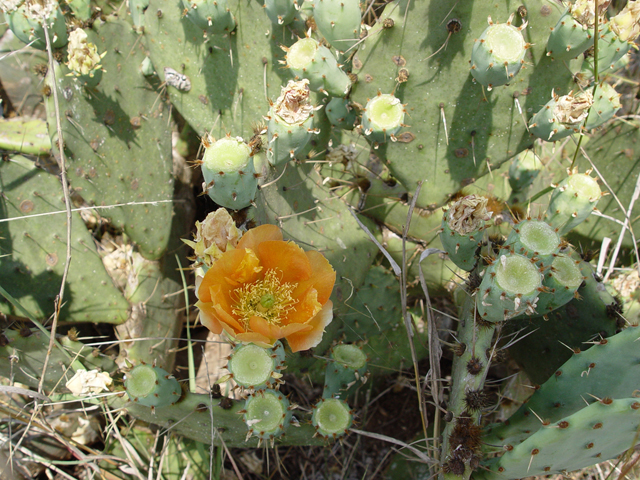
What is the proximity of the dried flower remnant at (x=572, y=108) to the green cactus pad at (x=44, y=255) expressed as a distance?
1761 mm

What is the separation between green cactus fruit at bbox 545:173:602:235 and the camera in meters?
1.39

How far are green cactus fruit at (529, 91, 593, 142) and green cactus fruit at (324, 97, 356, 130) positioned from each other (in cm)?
62

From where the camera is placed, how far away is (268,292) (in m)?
1.25

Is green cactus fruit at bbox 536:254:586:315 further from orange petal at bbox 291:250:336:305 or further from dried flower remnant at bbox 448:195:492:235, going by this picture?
orange petal at bbox 291:250:336:305

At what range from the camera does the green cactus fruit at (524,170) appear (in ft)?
6.25

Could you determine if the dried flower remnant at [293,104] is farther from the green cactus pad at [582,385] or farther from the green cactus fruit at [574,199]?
the green cactus pad at [582,385]

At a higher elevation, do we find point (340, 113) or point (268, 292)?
point (340, 113)

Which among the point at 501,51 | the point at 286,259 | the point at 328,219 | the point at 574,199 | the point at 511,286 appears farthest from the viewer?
the point at 328,219

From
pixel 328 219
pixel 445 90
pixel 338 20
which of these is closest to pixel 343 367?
pixel 328 219

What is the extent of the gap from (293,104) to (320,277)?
47 centimetres

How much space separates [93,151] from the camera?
1792 mm

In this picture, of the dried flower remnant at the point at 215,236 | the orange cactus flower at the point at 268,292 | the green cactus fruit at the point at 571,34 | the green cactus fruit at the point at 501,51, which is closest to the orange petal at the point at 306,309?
the orange cactus flower at the point at 268,292

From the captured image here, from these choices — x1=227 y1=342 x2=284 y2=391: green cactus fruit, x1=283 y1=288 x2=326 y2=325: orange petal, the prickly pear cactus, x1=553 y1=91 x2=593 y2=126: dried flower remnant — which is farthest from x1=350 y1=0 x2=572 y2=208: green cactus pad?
x1=227 y1=342 x2=284 y2=391: green cactus fruit

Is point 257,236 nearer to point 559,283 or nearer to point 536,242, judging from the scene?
point 536,242
